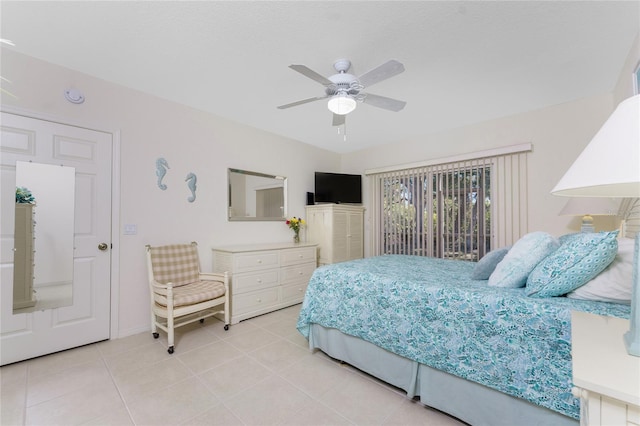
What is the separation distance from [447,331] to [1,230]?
140 inches

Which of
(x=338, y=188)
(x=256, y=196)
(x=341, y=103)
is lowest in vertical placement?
(x=256, y=196)

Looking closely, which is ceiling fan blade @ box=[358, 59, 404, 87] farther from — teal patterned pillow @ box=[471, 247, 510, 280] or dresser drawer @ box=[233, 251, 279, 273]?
dresser drawer @ box=[233, 251, 279, 273]

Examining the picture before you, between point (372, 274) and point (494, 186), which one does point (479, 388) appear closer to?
point (372, 274)

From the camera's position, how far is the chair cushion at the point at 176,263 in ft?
9.42

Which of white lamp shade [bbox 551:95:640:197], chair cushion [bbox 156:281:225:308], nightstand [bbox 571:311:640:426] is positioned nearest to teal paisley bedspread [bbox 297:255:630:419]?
nightstand [bbox 571:311:640:426]

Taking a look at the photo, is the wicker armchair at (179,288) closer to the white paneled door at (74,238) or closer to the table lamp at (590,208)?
the white paneled door at (74,238)

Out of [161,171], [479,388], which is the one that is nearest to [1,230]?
[161,171]

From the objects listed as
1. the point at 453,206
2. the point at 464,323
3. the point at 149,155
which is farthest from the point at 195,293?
the point at 453,206

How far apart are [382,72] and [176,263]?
Answer: 2.81m

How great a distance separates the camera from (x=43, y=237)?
2.44m

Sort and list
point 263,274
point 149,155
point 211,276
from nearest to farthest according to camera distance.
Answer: point 149,155 → point 211,276 → point 263,274

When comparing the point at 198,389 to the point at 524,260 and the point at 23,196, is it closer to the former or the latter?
the point at 23,196

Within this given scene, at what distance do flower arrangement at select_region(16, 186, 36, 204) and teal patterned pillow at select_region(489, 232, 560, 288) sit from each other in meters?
3.79

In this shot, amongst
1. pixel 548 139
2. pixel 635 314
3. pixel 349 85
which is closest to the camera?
pixel 635 314
